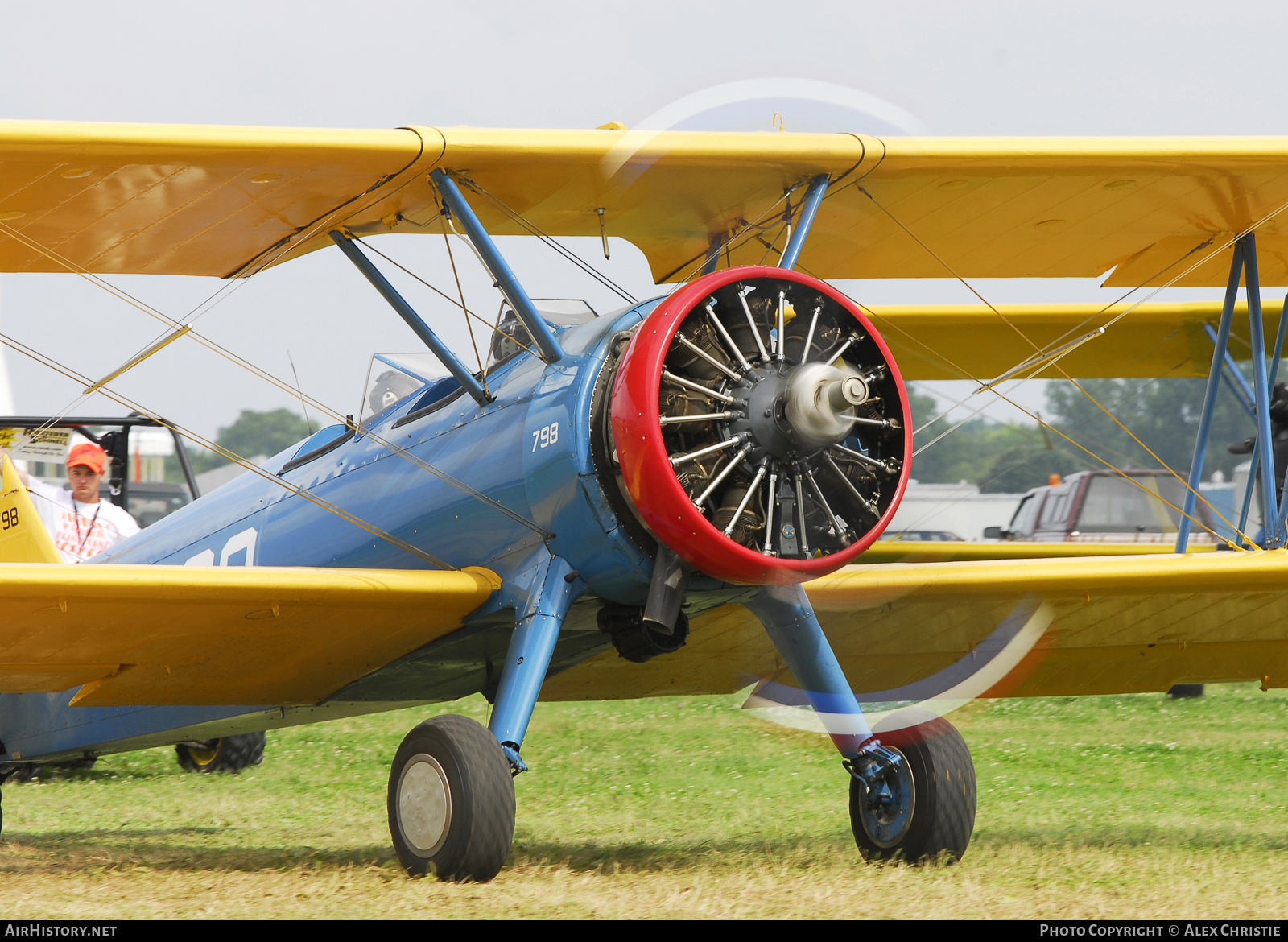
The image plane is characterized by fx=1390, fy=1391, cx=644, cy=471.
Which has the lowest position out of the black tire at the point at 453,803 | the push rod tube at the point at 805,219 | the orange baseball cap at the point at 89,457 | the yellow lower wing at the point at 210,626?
the black tire at the point at 453,803

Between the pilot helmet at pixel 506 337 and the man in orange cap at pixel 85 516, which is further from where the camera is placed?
the man in orange cap at pixel 85 516

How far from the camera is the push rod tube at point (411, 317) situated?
535cm

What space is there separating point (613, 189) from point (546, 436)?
3.82 ft

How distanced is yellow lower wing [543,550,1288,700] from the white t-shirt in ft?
11.3

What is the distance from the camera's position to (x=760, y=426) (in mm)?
4652

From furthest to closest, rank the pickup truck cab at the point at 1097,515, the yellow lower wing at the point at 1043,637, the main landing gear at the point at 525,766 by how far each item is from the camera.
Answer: the pickup truck cab at the point at 1097,515 < the yellow lower wing at the point at 1043,637 < the main landing gear at the point at 525,766

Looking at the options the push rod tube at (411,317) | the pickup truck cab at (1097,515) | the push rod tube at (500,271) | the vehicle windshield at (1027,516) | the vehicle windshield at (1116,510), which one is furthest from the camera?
the vehicle windshield at (1027,516)

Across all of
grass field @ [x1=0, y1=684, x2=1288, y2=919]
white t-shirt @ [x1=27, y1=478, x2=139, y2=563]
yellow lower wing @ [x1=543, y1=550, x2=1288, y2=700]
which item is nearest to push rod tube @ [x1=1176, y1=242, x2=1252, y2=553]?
yellow lower wing @ [x1=543, y1=550, x2=1288, y2=700]

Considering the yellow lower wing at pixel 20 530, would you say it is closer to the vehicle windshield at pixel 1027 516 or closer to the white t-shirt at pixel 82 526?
the white t-shirt at pixel 82 526

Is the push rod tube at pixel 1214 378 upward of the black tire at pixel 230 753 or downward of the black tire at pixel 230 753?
upward

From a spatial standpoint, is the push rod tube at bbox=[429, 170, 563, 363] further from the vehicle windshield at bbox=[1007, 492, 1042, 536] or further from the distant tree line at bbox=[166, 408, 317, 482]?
the distant tree line at bbox=[166, 408, 317, 482]

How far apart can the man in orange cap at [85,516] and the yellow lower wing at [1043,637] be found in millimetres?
3470

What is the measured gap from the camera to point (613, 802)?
806 centimetres

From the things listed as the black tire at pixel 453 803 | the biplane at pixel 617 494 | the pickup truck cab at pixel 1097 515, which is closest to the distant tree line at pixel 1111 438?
the pickup truck cab at pixel 1097 515
